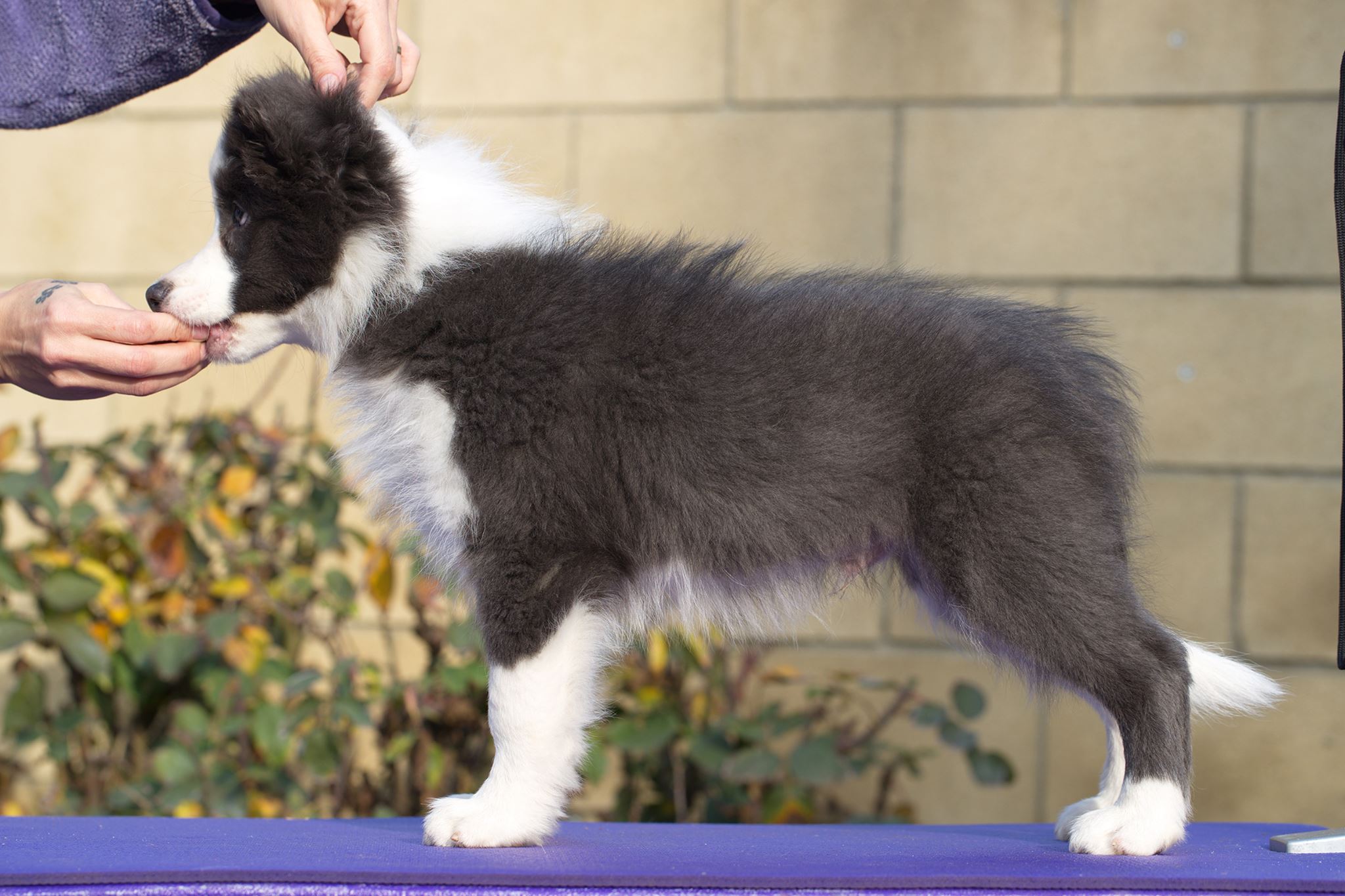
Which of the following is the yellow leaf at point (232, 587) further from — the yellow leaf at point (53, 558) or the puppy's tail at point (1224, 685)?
the puppy's tail at point (1224, 685)

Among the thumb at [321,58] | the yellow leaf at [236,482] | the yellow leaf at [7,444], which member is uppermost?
the thumb at [321,58]

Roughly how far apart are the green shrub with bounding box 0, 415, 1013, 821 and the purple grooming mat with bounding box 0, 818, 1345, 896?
1.04 m

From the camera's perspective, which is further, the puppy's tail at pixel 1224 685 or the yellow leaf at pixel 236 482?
the yellow leaf at pixel 236 482

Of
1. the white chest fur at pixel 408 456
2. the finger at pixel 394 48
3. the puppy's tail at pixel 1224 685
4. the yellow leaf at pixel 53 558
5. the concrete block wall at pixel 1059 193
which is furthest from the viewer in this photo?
the concrete block wall at pixel 1059 193

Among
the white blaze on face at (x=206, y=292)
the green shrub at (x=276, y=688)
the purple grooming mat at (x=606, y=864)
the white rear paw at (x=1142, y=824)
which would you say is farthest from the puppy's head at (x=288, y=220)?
the white rear paw at (x=1142, y=824)

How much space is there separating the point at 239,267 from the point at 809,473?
1128mm

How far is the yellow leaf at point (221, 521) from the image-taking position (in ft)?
12.3

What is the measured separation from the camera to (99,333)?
2.39 metres

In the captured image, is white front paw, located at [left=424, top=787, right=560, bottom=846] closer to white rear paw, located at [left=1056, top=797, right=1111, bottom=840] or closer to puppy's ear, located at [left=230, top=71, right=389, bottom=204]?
white rear paw, located at [left=1056, top=797, right=1111, bottom=840]

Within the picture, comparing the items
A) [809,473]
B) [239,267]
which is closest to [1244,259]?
[809,473]

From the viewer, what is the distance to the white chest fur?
2309mm

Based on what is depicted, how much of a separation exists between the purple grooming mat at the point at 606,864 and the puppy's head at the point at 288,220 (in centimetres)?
93

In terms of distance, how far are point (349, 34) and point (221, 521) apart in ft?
5.41

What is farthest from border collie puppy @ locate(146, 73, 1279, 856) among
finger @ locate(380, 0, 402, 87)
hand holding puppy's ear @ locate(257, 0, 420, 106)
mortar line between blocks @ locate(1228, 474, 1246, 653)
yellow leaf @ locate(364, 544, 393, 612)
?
mortar line between blocks @ locate(1228, 474, 1246, 653)
